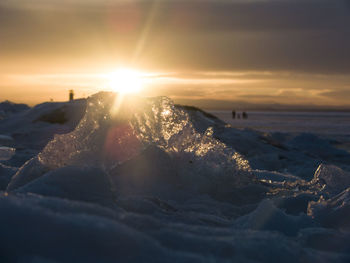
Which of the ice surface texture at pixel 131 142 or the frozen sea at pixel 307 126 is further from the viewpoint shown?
the frozen sea at pixel 307 126

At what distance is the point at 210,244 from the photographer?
→ 1.84m

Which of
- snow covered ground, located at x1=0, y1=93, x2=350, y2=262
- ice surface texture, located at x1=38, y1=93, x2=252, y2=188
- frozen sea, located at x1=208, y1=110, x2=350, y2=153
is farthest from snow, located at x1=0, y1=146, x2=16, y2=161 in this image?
frozen sea, located at x1=208, y1=110, x2=350, y2=153

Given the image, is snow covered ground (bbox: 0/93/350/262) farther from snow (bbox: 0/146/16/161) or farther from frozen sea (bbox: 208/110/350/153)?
frozen sea (bbox: 208/110/350/153)

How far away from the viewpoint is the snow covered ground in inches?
67.1

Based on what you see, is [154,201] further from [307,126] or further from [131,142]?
[307,126]

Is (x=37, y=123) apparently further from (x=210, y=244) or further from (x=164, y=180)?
(x=210, y=244)

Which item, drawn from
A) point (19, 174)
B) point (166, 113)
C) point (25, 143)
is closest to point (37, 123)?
point (25, 143)

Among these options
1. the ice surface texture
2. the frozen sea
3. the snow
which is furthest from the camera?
the frozen sea

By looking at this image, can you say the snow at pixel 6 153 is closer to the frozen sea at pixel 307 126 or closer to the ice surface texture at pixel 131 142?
the ice surface texture at pixel 131 142

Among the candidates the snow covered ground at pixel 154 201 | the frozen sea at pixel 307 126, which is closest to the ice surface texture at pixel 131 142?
the snow covered ground at pixel 154 201

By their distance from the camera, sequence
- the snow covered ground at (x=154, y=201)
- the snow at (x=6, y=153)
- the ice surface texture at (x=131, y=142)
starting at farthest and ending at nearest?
1. the snow at (x=6, y=153)
2. the ice surface texture at (x=131, y=142)
3. the snow covered ground at (x=154, y=201)

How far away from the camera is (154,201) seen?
250 centimetres

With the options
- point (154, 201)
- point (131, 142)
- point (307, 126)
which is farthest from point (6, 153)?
point (307, 126)

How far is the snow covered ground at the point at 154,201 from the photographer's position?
1.71m
